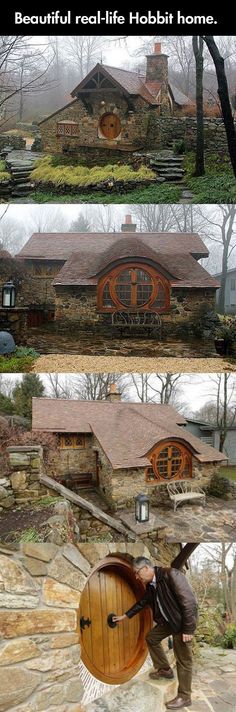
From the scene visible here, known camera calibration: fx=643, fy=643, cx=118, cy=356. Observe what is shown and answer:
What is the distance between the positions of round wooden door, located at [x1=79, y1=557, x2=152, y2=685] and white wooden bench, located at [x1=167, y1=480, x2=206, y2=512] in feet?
2.10

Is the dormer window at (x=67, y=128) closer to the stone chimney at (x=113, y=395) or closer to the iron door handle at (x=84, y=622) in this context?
the stone chimney at (x=113, y=395)

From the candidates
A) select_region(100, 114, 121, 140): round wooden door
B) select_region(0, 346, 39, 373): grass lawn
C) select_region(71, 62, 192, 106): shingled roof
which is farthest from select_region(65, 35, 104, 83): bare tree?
select_region(0, 346, 39, 373): grass lawn

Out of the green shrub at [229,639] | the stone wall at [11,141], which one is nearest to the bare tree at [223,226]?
the stone wall at [11,141]

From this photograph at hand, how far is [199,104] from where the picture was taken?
3.79m

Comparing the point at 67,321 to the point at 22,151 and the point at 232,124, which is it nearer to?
the point at 22,151

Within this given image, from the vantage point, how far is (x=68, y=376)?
12.7ft

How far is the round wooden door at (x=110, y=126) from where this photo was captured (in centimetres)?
368

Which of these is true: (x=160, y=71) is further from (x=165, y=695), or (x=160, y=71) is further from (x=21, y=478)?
(x=165, y=695)

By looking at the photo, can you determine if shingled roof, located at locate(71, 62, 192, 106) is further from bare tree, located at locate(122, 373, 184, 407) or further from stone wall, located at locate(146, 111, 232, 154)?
bare tree, located at locate(122, 373, 184, 407)

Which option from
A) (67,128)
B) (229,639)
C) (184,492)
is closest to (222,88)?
(67,128)

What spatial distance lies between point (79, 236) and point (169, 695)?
9.98ft
